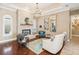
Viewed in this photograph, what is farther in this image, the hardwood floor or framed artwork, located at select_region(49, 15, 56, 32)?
framed artwork, located at select_region(49, 15, 56, 32)

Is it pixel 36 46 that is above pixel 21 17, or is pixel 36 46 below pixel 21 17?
below

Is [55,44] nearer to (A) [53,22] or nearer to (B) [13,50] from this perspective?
(A) [53,22]

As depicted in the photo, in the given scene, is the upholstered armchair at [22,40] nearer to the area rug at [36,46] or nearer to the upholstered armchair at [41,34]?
the area rug at [36,46]

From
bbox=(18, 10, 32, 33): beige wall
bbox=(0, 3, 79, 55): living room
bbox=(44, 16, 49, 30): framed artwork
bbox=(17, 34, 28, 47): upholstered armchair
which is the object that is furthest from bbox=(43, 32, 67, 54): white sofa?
bbox=(18, 10, 32, 33): beige wall

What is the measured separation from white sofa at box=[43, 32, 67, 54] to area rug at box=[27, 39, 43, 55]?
0.10 meters

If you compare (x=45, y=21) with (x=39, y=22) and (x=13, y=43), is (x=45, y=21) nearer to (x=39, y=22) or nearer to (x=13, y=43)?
(x=39, y=22)

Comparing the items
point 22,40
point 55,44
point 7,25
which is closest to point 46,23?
point 55,44

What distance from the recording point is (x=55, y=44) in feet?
6.64

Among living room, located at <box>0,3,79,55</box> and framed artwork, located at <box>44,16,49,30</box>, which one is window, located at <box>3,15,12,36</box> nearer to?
living room, located at <box>0,3,79,55</box>

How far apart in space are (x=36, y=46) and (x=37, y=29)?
33 cm

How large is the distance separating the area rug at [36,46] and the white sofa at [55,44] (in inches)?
3.8

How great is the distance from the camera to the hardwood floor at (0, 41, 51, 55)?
1917 mm
